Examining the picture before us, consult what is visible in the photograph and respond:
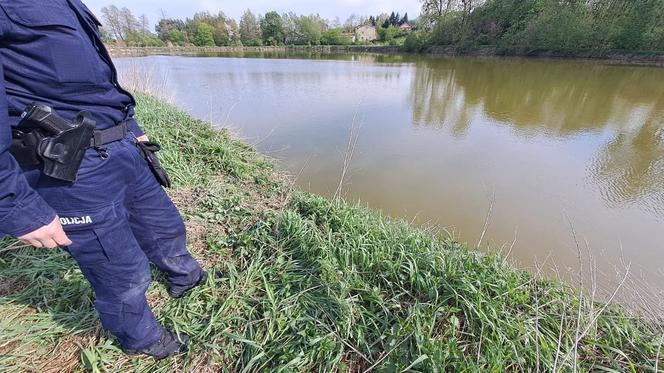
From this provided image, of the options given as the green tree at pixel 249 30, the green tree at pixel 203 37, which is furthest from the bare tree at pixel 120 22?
the green tree at pixel 249 30

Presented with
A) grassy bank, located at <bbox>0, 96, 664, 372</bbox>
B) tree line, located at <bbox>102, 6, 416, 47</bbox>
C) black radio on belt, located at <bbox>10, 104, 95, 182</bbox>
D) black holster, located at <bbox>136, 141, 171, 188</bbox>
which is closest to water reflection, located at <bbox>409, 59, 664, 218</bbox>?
grassy bank, located at <bbox>0, 96, 664, 372</bbox>

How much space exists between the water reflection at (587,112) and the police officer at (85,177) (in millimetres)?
4491

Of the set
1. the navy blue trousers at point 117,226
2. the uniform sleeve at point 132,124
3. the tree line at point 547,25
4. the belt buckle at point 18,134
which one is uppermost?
the tree line at point 547,25

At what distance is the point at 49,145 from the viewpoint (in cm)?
88

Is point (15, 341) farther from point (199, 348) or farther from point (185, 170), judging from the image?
point (185, 170)

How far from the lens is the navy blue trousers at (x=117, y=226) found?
3.16 ft

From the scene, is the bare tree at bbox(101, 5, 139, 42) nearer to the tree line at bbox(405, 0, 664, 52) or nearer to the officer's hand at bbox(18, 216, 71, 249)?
the tree line at bbox(405, 0, 664, 52)

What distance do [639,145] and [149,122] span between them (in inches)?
302

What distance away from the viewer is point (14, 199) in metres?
0.81

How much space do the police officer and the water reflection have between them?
4491 millimetres

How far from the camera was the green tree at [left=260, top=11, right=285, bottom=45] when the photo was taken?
2100 inches

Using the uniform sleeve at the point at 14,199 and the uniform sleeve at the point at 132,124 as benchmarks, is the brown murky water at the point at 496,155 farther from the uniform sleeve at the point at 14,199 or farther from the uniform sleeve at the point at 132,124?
the uniform sleeve at the point at 14,199

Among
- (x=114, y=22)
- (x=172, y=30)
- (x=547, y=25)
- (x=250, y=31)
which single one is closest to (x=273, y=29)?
(x=250, y=31)

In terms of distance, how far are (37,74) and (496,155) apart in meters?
5.22
